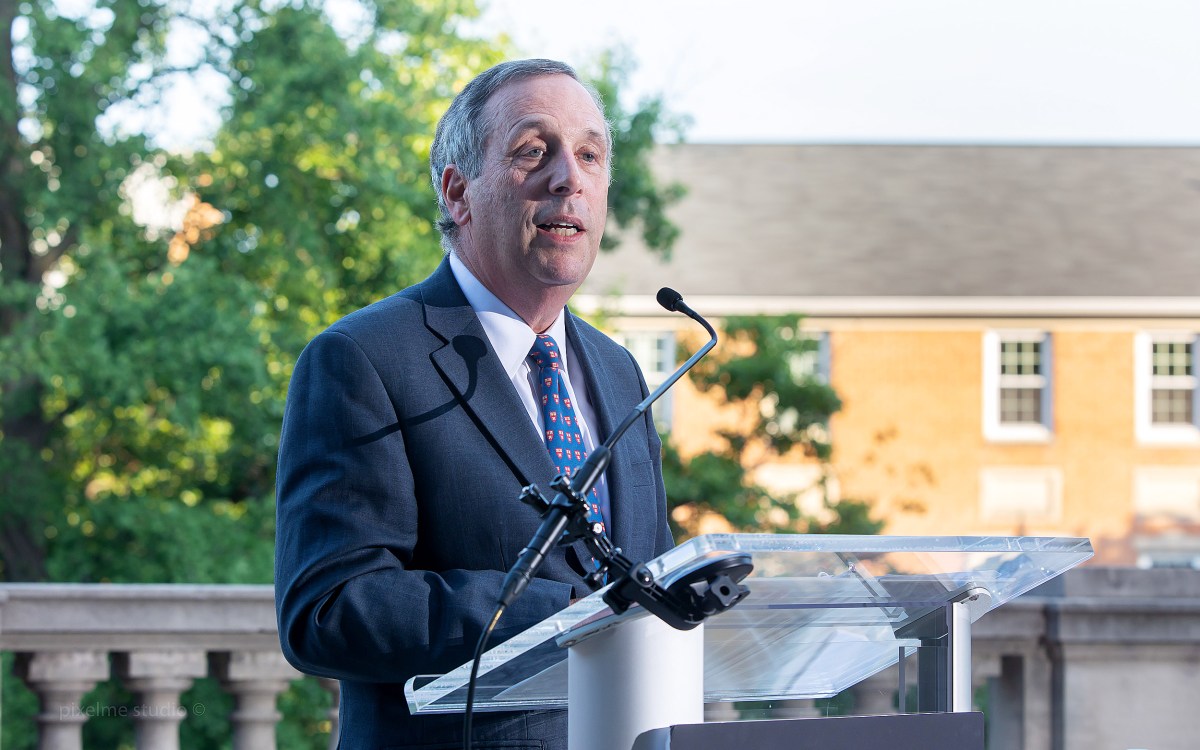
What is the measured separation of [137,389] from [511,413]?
999 centimetres

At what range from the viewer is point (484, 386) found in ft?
6.84

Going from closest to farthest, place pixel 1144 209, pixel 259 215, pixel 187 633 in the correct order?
pixel 187 633 < pixel 259 215 < pixel 1144 209

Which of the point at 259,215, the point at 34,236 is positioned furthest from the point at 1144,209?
the point at 34,236

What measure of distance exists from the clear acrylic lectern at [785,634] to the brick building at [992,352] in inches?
793

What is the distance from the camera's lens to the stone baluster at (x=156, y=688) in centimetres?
389

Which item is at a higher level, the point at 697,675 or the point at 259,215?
the point at 259,215

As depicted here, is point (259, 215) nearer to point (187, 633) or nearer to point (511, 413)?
point (187, 633)

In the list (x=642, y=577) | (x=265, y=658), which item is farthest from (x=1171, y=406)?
(x=642, y=577)

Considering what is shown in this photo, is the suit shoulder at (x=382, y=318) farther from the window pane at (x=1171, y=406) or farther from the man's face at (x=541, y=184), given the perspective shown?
the window pane at (x=1171, y=406)

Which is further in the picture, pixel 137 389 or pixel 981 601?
pixel 137 389

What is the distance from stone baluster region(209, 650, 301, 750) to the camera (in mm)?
4020

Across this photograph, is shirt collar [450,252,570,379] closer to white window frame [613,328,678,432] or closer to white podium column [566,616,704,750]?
white podium column [566,616,704,750]

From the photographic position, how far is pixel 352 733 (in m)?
2.02

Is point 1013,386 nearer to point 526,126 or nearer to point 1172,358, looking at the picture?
point 1172,358
